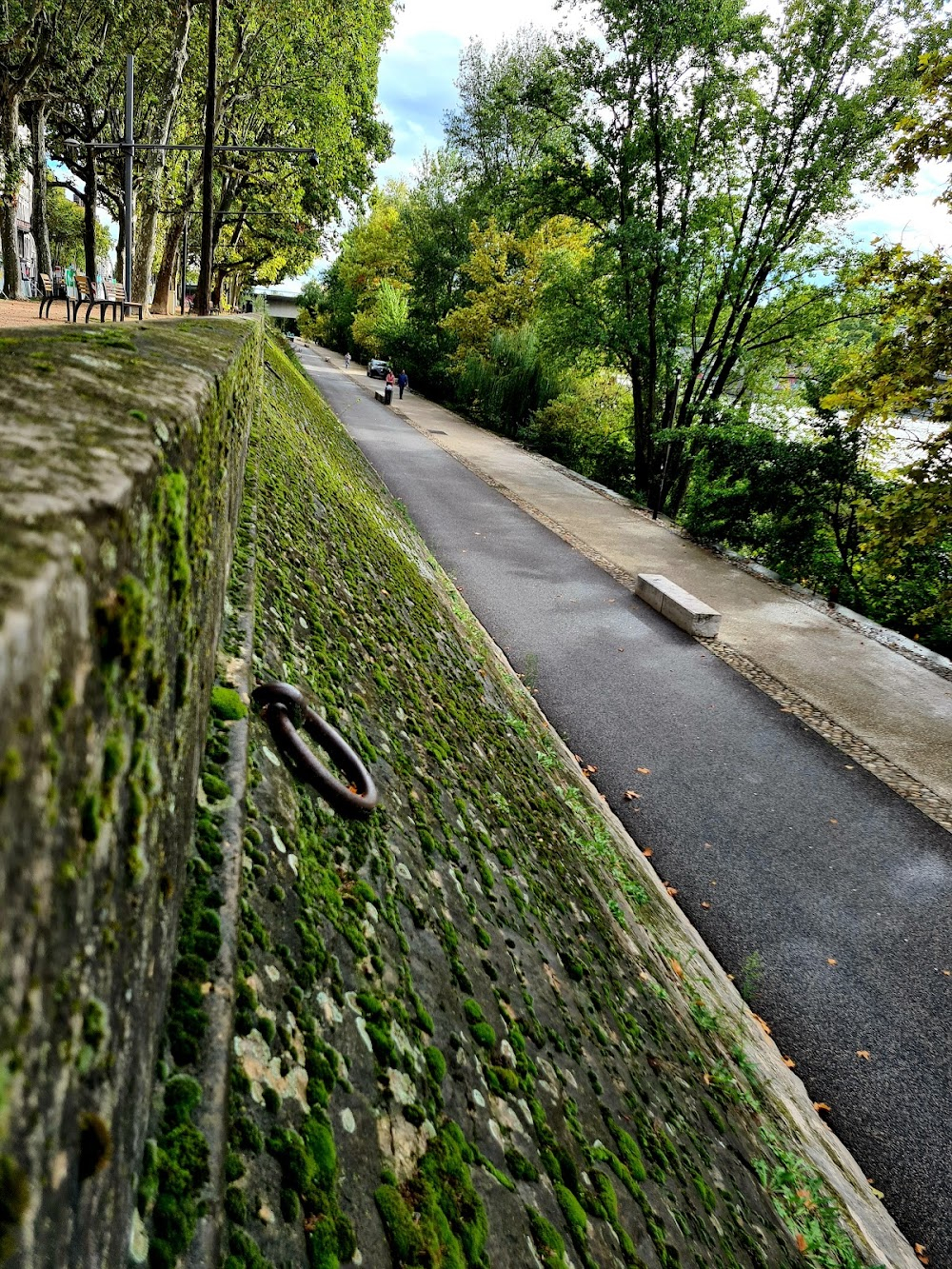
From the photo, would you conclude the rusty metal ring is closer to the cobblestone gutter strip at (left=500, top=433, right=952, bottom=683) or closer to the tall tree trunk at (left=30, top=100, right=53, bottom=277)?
the cobblestone gutter strip at (left=500, top=433, right=952, bottom=683)

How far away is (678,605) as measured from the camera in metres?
12.3

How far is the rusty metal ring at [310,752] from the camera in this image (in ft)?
9.48

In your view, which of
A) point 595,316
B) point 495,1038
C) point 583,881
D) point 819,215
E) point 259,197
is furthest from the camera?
point 259,197

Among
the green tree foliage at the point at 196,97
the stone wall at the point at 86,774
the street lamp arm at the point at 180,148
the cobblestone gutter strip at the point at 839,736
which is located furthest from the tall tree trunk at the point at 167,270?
the stone wall at the point at 86,774

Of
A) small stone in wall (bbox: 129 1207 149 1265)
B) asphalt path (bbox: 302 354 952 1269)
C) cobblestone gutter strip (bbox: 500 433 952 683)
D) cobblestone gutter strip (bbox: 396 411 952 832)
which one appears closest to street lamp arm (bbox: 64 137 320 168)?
asphalt path (bbox: 302 354 952 1269)

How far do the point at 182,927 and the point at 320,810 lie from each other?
41.3 inches

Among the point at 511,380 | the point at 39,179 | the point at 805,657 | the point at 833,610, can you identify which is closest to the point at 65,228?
the point at 39,179

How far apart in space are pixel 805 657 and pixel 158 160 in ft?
69.9

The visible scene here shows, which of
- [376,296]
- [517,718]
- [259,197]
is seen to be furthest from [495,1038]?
[376,296]

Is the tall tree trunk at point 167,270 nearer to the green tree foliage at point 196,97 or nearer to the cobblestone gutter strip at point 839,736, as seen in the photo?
the green tree foliage at point 196,97

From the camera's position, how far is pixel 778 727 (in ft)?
30.9

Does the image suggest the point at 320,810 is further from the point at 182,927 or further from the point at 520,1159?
the point at 520,1159

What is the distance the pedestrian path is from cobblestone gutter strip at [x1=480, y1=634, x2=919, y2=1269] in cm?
371

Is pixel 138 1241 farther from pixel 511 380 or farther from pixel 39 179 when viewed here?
pixel 511 380
